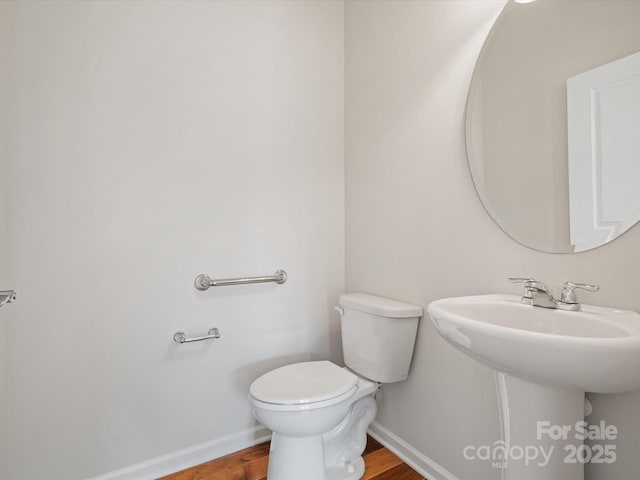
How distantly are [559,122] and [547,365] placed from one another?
75cm

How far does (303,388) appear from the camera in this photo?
130 cm

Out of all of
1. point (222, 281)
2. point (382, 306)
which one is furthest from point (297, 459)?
point (222, 281)

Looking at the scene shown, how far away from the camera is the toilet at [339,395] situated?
122cm

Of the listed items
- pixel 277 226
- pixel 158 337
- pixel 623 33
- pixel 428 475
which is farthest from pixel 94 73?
pixel 428 475

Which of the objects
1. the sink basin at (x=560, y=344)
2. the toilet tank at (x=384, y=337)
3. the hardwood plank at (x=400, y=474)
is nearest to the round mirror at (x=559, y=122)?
the sink basin at (x=560, y=344)

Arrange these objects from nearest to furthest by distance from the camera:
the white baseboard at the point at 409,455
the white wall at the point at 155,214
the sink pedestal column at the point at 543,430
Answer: the sink pedestal column at the point at 543,430 < the white wall at the point at 155,214 < the white baseboard at the point at 409,455

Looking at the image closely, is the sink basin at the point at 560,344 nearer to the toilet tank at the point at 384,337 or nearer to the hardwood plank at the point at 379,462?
the toilet tank at the point at 384,337

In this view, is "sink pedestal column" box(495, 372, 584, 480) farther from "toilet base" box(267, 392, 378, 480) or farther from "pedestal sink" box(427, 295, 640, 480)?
"toilet base" box(267, 392, 378, 480)

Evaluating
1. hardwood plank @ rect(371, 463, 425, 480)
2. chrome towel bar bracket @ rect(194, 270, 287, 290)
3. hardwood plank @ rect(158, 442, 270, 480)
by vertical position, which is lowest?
hardwood plank @ rect(158, 442, 270, 480)

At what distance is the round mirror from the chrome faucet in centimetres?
13

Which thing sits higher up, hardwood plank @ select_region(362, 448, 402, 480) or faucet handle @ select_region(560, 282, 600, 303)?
faucet handle @ select_region(560, 282, 600, 303)

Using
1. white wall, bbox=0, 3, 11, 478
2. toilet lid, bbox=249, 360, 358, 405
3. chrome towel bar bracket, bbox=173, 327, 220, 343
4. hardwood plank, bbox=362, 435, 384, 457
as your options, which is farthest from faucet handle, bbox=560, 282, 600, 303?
white wall, bbox=0, 3, 11, 478

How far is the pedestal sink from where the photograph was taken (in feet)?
2.09

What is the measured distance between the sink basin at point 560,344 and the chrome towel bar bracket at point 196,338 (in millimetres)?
1018
